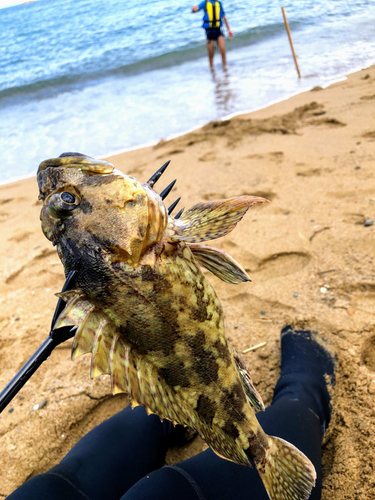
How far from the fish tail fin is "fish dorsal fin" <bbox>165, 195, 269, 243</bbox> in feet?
3.30

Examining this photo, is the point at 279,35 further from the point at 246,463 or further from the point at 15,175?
the point at 246,463

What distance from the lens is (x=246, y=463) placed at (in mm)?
1539

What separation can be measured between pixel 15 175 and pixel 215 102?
486 centimetres

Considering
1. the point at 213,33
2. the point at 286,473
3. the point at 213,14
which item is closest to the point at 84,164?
the point at 286,473

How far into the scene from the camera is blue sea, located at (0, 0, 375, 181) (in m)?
8.16

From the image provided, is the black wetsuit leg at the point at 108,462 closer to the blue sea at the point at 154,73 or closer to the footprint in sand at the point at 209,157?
the footprint in sand at the point at 209,157

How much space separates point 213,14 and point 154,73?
108 inches

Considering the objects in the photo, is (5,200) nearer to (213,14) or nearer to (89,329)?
(89,329)

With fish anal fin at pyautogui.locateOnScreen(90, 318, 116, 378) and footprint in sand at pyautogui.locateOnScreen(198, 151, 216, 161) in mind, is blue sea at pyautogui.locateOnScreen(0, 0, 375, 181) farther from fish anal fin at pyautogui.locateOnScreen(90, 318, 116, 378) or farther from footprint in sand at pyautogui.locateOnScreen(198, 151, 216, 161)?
fish anal fin at pyautogui.locateOnScreen(90, 318, 116, 378)

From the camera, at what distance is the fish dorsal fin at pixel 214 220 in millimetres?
1393

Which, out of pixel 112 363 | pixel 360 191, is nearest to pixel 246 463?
pixel 112 363

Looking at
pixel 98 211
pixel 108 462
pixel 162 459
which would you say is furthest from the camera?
pixel 162 459

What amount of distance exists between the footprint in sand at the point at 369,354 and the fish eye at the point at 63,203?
7.28 ft

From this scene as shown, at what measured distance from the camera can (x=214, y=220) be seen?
142 cm
